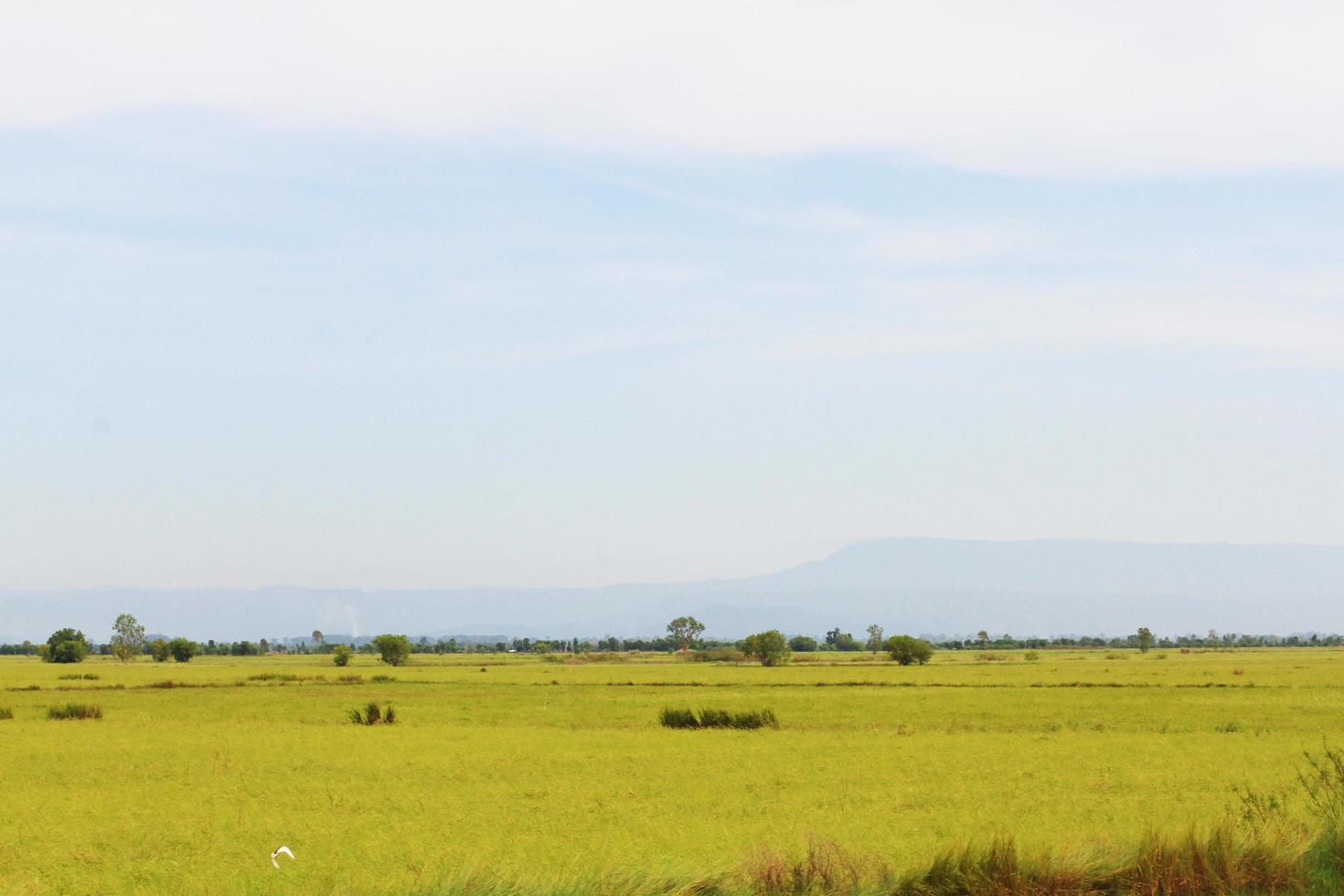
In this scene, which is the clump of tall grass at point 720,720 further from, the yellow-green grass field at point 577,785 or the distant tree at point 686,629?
the distant tree at point 686,629

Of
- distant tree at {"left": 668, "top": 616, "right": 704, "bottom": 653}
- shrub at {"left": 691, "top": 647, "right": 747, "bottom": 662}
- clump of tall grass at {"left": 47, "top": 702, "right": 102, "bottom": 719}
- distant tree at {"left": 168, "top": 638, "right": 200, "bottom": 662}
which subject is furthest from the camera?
distant tree at {"left": 668, "top": 616, "right": 704, "bottom": 653}

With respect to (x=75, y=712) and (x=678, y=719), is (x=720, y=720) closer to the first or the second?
(x=678, y=719)

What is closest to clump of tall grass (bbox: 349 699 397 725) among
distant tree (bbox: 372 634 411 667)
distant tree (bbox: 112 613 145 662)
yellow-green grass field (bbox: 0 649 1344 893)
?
yellow-green grass field (bbox: 0 649 1344 893)

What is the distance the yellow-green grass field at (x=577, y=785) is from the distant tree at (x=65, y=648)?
109239 mm

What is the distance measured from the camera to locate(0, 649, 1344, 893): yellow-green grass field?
16234 millimetres

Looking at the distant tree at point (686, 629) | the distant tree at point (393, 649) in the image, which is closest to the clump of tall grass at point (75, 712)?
the distant tree at point (393, 649)

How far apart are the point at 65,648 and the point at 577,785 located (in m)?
147

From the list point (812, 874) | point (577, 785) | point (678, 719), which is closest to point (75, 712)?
point (678, 719)

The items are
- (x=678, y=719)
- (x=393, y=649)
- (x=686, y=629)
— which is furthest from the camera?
(x=686, y=629)

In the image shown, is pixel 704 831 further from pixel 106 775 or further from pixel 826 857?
pixel 106 775

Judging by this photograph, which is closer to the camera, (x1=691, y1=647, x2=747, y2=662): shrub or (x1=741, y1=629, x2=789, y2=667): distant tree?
(x1=741, y1=629, x2=789, y2=667): distant tree

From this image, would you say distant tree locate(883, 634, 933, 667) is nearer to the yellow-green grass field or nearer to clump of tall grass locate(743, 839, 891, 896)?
the yellow-green grass field

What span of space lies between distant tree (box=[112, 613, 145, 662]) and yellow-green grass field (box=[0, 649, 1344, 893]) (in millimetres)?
128750

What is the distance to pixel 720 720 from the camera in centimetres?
4112
